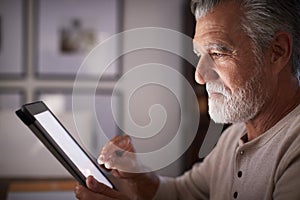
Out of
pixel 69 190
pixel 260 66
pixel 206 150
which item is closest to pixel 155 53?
pixel 69 190

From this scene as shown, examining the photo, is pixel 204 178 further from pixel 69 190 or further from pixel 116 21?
pixel 116 21

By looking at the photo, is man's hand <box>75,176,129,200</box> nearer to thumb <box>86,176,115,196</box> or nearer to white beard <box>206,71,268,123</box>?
thumb <box>86,176,115,196</box>

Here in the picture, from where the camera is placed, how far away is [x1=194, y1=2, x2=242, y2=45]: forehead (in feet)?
3.22

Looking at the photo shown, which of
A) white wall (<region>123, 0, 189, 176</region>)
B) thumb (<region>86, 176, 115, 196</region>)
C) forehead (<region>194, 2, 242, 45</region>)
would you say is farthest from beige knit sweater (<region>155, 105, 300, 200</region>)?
white wall (<region>123, 0, 189, 176</region>)

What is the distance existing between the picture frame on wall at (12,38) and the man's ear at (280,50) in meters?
2.54

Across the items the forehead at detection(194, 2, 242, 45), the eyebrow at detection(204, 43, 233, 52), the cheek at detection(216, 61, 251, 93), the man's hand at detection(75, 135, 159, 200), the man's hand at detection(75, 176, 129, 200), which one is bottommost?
the man's hand at detection(75, 135, 159, 200)

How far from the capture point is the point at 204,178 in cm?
126

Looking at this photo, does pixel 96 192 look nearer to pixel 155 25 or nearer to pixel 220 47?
pixel 220 47

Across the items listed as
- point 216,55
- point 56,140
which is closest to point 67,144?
point 56,140

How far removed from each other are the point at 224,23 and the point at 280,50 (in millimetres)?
139

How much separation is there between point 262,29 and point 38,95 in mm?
2524

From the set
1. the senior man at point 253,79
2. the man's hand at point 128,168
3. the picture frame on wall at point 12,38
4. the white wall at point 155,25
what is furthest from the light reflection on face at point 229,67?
the picture frame on wall at point 12,38

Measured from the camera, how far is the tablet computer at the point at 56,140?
0.79 m

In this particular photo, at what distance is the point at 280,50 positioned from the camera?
99 cm
